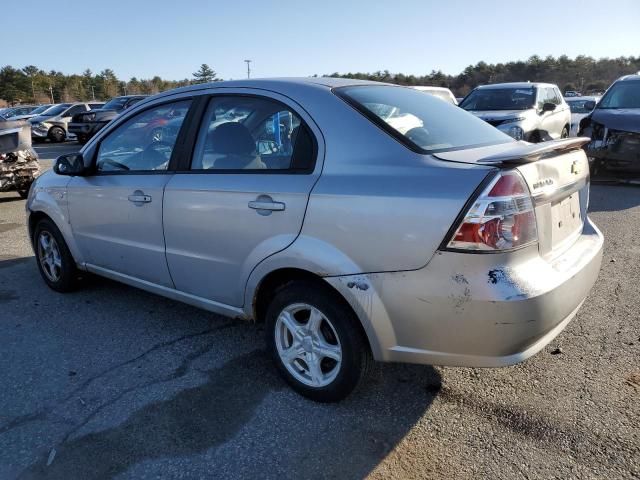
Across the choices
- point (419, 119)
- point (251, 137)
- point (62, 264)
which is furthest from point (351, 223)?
point (62, 264)

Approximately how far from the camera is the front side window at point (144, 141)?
350cm

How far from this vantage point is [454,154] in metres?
2.56

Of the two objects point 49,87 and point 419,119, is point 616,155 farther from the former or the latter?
point 49,87

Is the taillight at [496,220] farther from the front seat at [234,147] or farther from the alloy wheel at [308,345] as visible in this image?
the front seat at [234,147]

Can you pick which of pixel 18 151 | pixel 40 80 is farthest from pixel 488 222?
pixel 40 80

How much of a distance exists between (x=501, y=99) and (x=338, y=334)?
9198 millimetres

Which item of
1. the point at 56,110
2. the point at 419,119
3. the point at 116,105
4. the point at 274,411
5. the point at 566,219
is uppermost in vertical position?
the point at 116,105

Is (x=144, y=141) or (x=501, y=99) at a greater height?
(x=501, y=99)

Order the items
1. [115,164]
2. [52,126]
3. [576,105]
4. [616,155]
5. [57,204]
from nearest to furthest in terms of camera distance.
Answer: [115,164] < [57,204] < [616,155] < [576,105] < [52,126]

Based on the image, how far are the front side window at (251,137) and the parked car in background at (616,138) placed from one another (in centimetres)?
743

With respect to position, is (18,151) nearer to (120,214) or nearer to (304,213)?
(120,214)

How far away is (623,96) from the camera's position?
30.8 feet

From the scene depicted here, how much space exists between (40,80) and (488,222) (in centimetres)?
6648

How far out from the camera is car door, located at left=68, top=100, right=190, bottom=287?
11.5 feet
